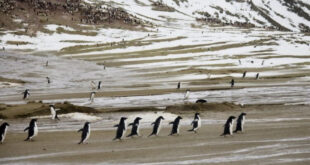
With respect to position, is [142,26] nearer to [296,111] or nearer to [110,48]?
[110,48]

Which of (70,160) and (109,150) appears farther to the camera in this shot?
(109,150)

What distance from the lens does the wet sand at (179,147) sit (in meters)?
13.6

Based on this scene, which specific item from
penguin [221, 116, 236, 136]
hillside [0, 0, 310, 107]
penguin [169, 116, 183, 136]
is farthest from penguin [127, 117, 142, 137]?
hillside [0, 0, 310, 107]

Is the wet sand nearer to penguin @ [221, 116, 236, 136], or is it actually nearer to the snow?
penguin @ [221, 116, 236, 136]

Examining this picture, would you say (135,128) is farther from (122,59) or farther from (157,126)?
(122,59)

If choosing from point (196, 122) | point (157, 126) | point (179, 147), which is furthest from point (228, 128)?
point (179, 147)

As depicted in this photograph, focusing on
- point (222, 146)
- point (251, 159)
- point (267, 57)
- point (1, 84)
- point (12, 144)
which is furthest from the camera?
point (267, 57)

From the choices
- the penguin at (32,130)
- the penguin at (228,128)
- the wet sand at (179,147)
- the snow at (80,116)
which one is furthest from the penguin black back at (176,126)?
the snow at (80,116)

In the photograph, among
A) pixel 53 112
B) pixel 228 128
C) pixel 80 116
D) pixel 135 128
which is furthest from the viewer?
pixel 80 116

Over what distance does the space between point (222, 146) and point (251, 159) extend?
2.30 m

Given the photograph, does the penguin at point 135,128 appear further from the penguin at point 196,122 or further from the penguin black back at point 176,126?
the penguin at point 196,122

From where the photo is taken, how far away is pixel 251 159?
43.4 feet

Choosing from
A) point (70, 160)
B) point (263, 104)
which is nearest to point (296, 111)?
point (263, 104)

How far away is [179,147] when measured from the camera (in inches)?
613
